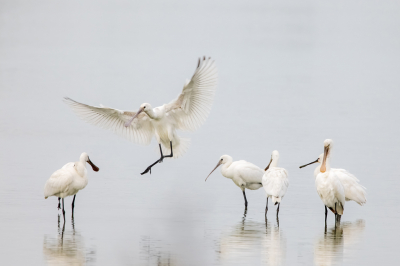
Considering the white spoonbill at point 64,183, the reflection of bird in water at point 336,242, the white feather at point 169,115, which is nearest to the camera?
the reflection of bird in water at point 336,242

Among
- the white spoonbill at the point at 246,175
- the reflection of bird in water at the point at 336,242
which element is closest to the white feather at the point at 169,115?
the white spoonbill at the point at 246,175

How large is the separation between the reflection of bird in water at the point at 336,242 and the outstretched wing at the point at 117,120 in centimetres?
462

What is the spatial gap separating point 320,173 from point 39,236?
4068 mm

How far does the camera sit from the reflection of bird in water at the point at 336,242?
8.26 metres

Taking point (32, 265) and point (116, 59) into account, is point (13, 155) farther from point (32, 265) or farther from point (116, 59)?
point (116, 59)

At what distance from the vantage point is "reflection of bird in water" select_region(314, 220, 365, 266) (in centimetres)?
826

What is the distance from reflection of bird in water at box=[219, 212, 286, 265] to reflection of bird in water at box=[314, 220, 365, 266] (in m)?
0.42

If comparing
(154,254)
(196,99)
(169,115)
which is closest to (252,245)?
(154,254)

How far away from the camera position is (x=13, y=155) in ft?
47.2

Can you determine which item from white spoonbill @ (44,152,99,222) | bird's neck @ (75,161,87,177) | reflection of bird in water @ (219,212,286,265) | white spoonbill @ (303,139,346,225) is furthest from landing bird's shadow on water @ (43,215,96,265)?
white spoonbill @ (303,139,346,225)

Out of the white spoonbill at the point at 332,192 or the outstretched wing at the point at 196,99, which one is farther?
the outstretched wing at the point at 196,99

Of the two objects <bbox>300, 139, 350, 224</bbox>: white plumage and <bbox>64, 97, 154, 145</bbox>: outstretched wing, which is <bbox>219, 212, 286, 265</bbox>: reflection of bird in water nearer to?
<bbox>300, 139, 350, 224</bbox>: white plumage

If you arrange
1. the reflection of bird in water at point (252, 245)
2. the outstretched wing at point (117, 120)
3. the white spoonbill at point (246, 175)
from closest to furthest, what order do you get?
the reflection of bird in water at point (252, 245) < the white spoonbill at point (246, 175) < the outstretched wing at point (117, 120)

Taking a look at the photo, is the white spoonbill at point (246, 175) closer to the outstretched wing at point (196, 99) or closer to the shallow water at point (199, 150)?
the shallow water at point (199, 150)
